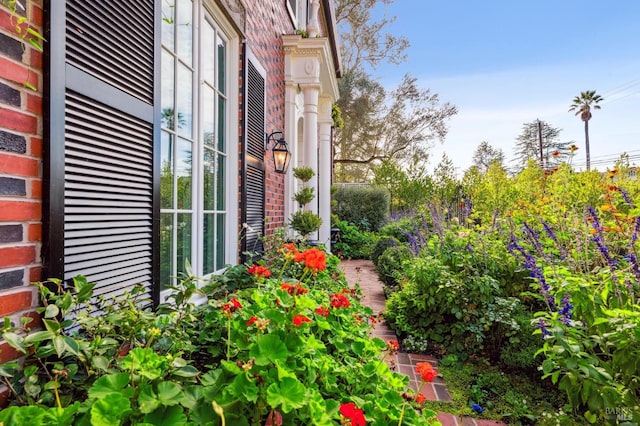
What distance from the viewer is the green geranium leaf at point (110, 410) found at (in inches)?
26.7

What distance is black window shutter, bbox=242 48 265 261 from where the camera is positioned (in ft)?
10.6

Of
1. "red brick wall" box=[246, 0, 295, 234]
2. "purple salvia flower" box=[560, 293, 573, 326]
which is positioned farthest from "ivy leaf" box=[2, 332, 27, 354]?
"red brick wall" box=[246, 0, 295, 234]

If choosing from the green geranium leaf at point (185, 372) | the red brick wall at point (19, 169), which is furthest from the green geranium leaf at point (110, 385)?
the red brick wall at point (19, 169)

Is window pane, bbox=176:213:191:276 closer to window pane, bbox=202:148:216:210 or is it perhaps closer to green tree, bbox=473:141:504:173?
window pane, bbox=202:148:216:210

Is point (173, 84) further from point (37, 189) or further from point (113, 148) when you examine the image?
point (37, 189)

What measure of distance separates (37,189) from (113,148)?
0.45 meters

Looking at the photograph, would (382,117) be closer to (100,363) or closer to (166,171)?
(166,171)

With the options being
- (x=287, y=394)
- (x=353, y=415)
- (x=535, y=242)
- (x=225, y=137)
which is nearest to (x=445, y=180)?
(x=535, y=242)

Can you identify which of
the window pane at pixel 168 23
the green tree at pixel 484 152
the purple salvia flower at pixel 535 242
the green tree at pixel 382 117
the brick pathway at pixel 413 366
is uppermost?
the green tree at pixel 484 152

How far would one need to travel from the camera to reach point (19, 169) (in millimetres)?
1082

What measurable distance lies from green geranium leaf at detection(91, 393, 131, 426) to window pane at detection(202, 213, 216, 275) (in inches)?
76.2

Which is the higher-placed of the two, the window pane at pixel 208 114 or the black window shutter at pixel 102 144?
the window pane at pixel 208 114

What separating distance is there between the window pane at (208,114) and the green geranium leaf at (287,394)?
2183 millimetres

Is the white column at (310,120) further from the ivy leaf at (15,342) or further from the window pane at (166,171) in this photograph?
the ivy leaf at (15,342)
